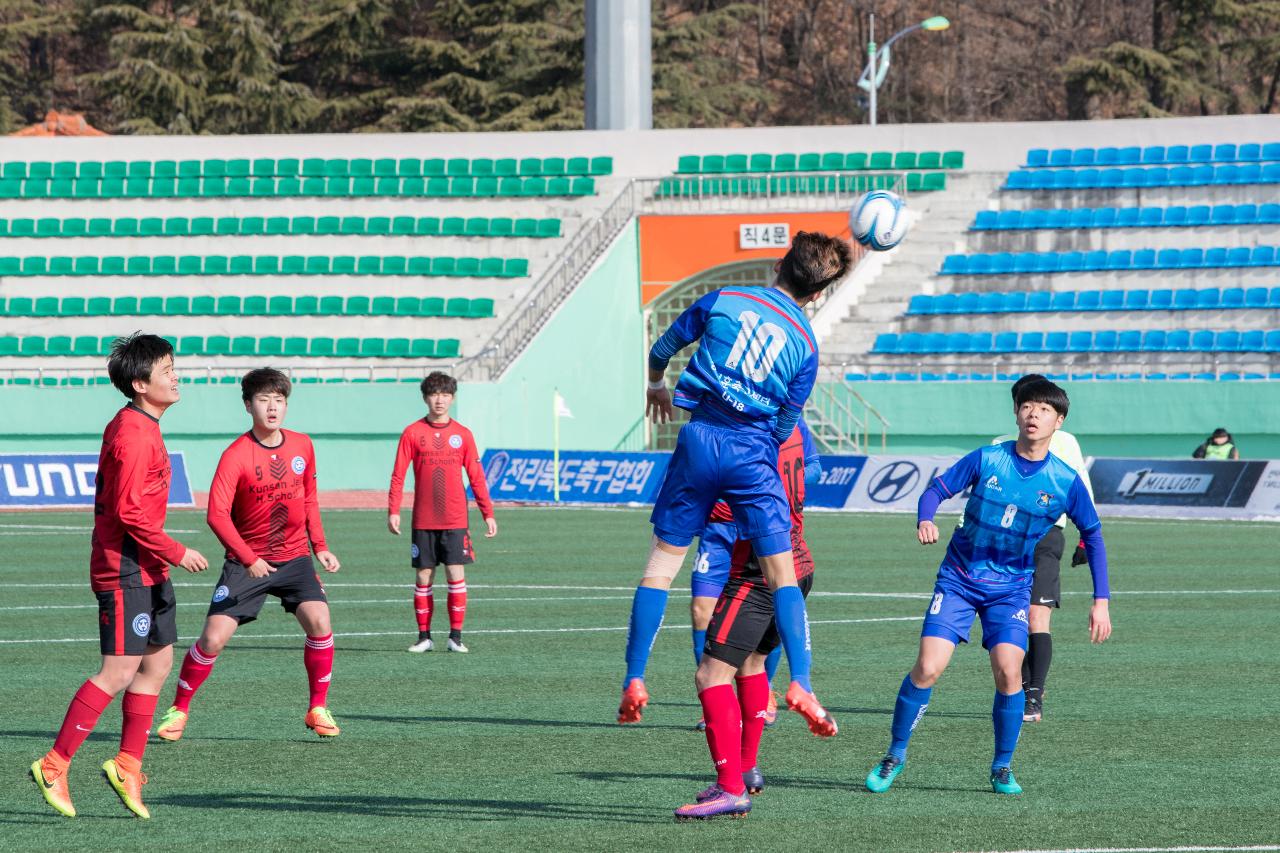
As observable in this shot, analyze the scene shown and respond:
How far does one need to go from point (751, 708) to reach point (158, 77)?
1966 inches

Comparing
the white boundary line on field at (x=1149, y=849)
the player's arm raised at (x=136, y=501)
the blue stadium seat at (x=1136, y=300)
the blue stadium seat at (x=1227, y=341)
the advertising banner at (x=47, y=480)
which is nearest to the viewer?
the white boundary line on field at (x=1149, y=849)

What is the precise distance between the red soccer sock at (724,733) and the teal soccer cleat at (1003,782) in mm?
1237

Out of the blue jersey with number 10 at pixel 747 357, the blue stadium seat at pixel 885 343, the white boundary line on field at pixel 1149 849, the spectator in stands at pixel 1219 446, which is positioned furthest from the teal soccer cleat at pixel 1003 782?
the blue stadium seat at pixel 885 343

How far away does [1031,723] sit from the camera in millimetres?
9438

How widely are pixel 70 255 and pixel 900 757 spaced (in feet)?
115

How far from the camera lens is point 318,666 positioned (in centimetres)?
910

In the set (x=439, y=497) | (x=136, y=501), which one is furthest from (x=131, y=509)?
(x=439, y=497)

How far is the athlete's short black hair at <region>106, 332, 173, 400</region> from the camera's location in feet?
23.5

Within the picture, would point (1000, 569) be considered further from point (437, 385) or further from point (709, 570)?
point (437, 385)

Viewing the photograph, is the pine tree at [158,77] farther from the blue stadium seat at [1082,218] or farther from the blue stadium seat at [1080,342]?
the blue stadium seat at [1080,342]

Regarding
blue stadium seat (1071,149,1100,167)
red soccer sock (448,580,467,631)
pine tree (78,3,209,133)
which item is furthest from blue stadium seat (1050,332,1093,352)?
pine tree (78,3,209,133)

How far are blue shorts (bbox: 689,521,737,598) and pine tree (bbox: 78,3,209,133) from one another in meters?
48.9

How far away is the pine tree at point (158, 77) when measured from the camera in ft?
177

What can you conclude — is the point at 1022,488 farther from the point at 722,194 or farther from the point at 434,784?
the point at 722,194
